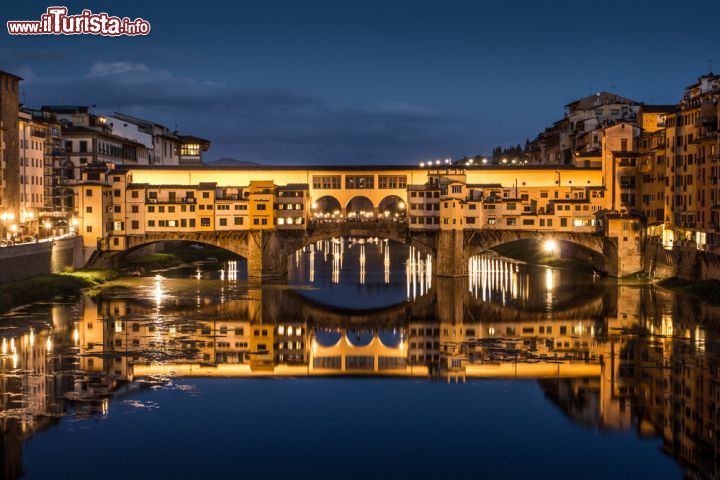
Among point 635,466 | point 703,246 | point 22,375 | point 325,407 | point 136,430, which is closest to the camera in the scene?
point 635,466

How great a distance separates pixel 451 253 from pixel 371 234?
6168 millimetres

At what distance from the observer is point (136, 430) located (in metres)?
24.6

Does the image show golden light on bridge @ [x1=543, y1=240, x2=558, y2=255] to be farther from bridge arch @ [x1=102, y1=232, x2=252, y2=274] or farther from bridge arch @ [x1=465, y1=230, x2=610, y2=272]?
bridge arch @ [x1=102, y1=232, x2=252, y2=274]

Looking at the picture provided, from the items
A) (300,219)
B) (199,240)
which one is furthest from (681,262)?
(199,240)

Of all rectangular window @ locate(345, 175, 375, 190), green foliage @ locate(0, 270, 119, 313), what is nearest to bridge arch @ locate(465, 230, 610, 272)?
rectangular window @ locate(345, 175, 375, 190)

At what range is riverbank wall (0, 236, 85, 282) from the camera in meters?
46.4

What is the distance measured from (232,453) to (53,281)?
31.9 metres

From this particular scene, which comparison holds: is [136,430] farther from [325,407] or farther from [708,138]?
[708,138]

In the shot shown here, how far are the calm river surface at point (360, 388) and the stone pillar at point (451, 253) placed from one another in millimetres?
11362

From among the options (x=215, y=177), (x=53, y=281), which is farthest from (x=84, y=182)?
(x=53, y=281)

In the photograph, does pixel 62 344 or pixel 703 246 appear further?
pixel 703 246

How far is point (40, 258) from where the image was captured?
51906 millimetres

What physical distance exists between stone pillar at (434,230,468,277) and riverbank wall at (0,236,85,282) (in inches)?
1026

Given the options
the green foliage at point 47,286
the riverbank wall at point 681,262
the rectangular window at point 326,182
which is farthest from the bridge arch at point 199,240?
the riverbank wall at point 681,262
